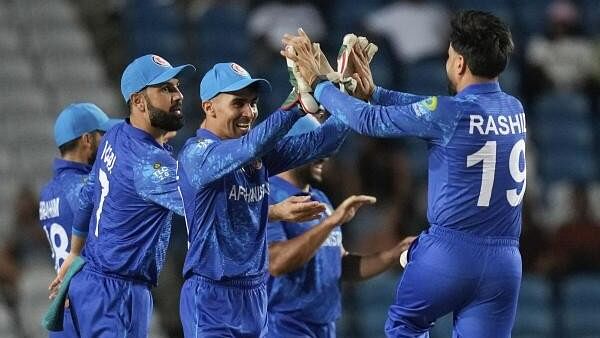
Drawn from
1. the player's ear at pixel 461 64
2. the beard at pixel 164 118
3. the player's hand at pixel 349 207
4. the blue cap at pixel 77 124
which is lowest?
the player's hand at pixel 349 207

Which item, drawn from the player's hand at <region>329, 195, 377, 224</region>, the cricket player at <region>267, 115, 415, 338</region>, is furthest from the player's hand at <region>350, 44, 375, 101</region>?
the cricket player at <region>267, 115, 415, 338</region>

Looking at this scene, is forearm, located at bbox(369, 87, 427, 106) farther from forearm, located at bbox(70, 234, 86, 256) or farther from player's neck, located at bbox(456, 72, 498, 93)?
forearm, located at bbox(70, 234, 86, 256)

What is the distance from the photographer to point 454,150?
21.0 ft

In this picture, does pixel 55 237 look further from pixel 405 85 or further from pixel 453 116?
pixel 405 85

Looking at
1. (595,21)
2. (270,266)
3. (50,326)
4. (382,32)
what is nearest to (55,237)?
(50,326)

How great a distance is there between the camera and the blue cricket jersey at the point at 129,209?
23.0ft

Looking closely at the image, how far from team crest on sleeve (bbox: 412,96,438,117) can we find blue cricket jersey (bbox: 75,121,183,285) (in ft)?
4.24

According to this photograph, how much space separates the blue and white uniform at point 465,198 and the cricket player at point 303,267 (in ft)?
3.75

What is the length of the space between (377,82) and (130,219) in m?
5.84

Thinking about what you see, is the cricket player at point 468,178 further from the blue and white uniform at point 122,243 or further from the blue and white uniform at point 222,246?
the blue and white uniform at point 122,243

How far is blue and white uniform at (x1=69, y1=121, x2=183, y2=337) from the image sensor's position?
7117mm

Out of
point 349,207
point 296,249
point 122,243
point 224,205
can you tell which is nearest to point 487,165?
point 349,207

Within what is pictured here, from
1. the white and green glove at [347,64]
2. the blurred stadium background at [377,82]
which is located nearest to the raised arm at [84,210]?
the white and green glove at [347,64]

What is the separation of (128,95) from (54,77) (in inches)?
219
